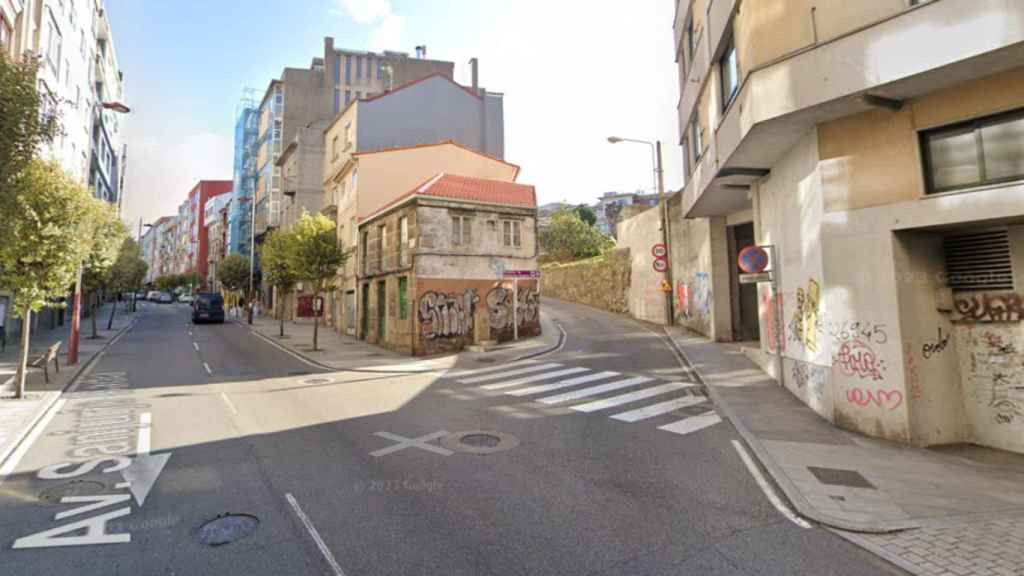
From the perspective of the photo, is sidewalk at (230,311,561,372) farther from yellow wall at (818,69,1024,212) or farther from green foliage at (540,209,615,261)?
green foliage at (540,209,615,261)

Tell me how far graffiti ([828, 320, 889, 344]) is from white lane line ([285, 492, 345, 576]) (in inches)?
340

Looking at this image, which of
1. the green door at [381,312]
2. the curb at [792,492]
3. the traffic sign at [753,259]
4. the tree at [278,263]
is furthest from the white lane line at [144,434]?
the tree at [278,263]

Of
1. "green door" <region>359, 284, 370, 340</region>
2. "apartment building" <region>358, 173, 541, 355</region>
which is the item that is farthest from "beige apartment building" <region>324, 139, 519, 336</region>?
"apartment building" <region>358, 173, 541, 355</region>

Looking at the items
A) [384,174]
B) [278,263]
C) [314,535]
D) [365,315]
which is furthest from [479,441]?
[278,263]

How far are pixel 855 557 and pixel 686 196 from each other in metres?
16.0

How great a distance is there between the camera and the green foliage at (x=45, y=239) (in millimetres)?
10883

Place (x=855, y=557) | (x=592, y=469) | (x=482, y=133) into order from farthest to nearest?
1. (x=482, y=133)
2. (x=592, y=469)
3. (x=855, y=557)

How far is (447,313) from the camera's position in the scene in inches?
806

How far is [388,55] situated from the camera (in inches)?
1810

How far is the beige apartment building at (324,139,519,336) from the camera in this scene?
2716 cm

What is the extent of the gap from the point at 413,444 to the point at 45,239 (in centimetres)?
1017

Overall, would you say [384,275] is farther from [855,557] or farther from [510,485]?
[855,557]

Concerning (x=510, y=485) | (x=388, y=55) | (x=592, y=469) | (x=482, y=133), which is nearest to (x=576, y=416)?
(x=592, y=469)

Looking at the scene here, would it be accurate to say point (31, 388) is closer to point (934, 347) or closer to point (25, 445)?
point (25, 445)
